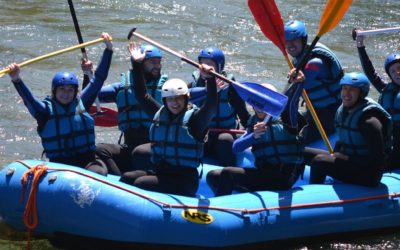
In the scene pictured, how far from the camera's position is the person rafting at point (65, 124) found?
679cm

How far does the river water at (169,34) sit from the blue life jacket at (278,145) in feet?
12.5

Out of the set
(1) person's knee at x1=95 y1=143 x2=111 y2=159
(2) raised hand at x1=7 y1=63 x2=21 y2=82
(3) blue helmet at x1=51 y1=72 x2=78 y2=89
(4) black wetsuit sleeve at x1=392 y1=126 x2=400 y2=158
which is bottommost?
(1) person's knee at x1=95 y1=143 x2=111 y2=159

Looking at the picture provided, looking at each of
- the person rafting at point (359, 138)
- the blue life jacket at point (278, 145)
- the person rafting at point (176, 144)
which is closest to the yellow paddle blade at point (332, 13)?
the person rafting at point (359, 138)

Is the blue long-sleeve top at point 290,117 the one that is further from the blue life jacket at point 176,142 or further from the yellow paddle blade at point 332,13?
the yellow paddle blade at point 332,13

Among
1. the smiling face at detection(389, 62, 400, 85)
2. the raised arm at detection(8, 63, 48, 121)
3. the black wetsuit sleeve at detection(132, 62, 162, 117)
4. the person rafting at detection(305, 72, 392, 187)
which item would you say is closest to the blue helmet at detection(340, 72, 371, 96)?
the person rafting at detection(305, 72, 392, 187)

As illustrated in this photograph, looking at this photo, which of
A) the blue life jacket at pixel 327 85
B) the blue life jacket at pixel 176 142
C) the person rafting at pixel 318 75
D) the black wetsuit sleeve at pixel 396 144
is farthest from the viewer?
the blue life jacket at pixel 327 85

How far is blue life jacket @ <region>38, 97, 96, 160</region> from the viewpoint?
6.83m

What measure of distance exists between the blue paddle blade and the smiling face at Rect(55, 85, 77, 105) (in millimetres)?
1282

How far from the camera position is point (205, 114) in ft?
21.2

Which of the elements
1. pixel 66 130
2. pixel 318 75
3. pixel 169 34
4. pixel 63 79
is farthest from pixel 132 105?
pixel 169 34

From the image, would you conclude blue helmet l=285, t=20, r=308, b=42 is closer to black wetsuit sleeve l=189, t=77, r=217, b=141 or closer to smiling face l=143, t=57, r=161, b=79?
smiling face l=143, t=57, r=161, b=79

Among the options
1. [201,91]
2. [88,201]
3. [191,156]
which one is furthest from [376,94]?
[88,201]

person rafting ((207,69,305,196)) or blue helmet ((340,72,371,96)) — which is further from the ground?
blue helmet ((340,72,371,96))

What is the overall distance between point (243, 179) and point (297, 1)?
10.2 meters
